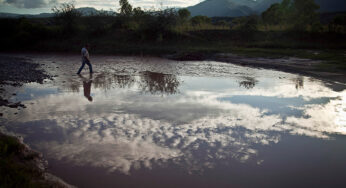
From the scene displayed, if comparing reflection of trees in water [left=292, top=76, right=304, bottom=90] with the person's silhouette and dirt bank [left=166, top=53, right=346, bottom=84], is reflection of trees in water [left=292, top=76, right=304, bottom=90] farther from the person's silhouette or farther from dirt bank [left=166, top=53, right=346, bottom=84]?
the person's silhouette

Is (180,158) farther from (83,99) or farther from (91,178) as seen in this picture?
(83,99)

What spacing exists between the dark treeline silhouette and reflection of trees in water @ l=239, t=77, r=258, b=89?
17415mm

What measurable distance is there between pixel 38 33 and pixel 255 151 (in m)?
40.2

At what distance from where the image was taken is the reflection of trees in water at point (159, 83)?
11738mm

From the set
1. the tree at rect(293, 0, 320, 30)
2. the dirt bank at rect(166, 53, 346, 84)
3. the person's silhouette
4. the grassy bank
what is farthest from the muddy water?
the tree at rect(293, 0, 320, 30)

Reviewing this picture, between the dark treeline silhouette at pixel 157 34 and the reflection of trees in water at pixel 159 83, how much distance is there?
52.2 feet

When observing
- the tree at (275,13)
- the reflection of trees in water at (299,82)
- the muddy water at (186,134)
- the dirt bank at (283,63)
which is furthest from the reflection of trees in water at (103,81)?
the tree at (275,13)

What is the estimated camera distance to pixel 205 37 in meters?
36.5

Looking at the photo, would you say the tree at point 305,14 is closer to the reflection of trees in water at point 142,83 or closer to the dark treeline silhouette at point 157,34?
the dark treeline silhouette at point 157,34

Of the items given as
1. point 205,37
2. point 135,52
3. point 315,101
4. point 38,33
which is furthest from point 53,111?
point 38,33

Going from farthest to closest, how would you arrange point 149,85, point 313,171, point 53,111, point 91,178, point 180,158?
point 149,85
point 53,111
point 180,158
point 313,171
point 91,178

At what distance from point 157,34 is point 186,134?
3203 cm

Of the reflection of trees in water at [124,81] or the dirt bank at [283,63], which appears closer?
the reflection of trees in water at [124,81]

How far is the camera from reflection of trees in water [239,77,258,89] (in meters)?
13.0
